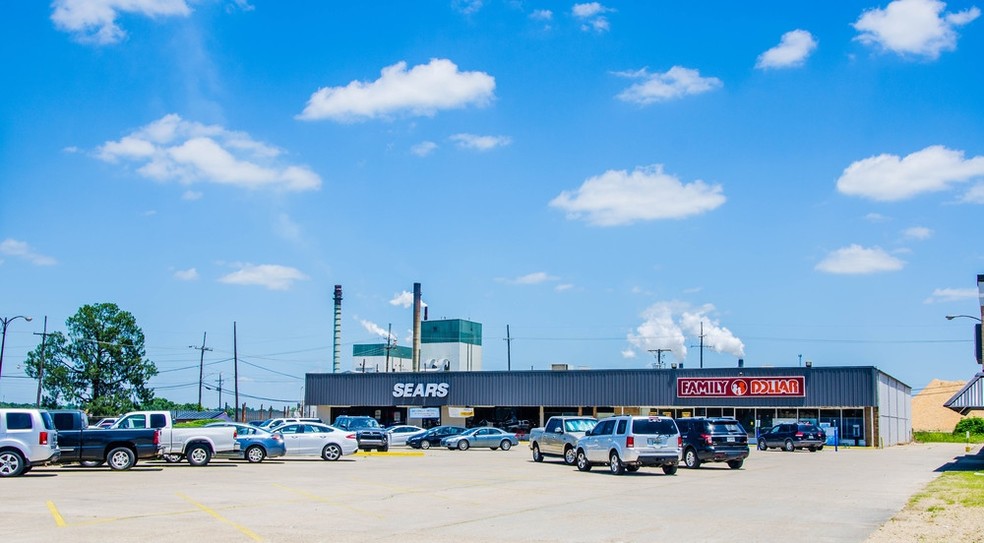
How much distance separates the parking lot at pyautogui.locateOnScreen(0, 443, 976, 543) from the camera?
45.5 ft

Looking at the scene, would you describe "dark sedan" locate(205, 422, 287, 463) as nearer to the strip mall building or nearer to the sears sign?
the strip mall building

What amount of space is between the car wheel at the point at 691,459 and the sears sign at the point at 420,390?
124 ft

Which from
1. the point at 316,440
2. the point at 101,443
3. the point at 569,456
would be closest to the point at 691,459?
the point at 569,456

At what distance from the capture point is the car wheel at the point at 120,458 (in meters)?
28.1

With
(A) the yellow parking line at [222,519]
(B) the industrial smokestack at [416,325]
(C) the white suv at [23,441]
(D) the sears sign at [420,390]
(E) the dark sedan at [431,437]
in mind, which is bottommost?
(E) the dark sedan at [431,437]

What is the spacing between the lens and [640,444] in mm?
27328

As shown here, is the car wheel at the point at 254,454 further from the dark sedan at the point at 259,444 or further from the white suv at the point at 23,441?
the white suv at the point at 23,441

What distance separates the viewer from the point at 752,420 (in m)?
59.8

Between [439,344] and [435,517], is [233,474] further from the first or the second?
[439,344]

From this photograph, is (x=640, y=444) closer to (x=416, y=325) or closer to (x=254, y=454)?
(x=254, y=454)

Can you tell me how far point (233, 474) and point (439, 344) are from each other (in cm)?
7219

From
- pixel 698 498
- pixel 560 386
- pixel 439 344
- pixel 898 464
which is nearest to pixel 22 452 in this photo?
pixel 698 498

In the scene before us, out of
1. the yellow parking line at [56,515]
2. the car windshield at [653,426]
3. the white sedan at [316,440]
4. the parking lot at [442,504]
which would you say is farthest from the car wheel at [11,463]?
the car windshield at [653,426]

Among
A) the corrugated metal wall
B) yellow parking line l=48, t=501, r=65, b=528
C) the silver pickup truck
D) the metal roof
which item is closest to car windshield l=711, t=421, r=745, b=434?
the silver pickup truck
